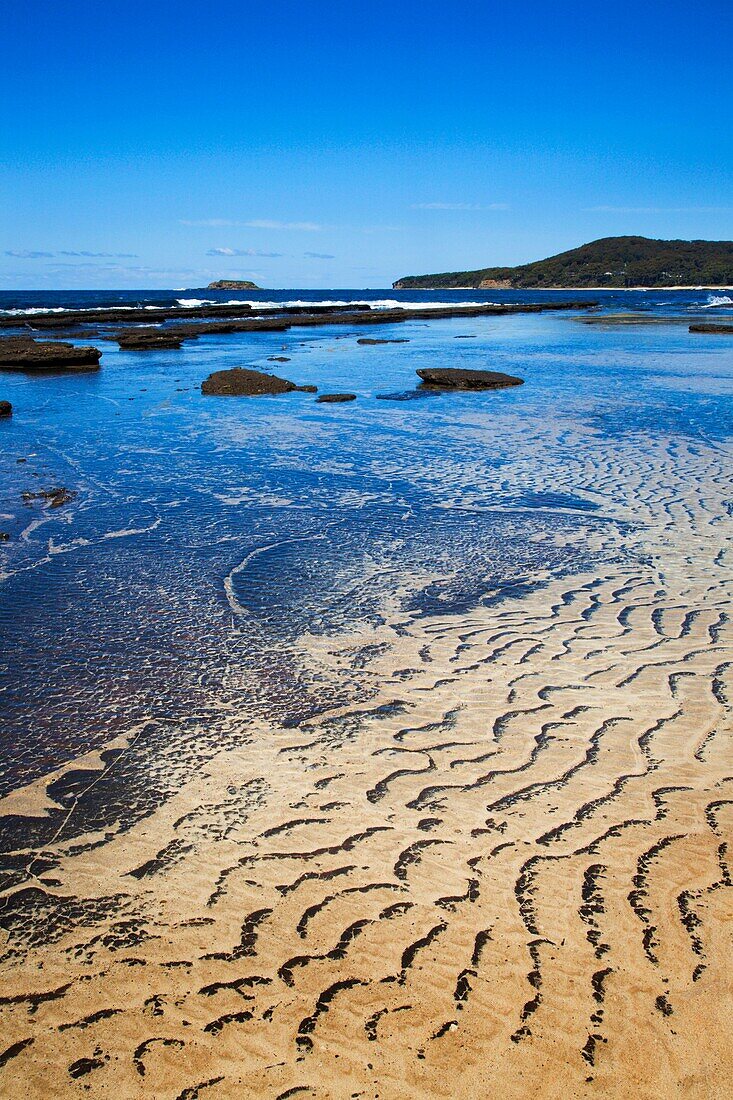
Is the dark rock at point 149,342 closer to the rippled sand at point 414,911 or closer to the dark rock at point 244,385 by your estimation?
the dark rock at point 244,385

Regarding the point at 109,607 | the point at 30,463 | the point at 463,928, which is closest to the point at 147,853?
the point at 463,928

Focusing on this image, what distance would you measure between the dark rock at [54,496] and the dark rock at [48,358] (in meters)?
19.4

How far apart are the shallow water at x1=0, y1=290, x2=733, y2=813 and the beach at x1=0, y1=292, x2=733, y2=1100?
0.05m

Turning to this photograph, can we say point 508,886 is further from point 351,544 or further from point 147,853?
point 351,544

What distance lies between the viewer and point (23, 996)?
2.98 metres

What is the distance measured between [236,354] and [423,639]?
29422 mm

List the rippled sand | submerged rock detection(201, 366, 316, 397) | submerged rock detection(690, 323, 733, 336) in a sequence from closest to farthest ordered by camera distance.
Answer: the rippled sand
submerged rock detection(201, 366, 316, 397)
submerged rock detection(690, 323, 733, 336)

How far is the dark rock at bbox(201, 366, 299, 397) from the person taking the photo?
21281 millimetres

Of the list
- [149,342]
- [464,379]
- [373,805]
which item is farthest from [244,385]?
[373,805]

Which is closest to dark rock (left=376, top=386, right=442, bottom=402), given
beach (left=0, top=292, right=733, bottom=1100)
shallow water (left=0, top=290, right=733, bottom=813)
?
shallow water (left=0, top=290, right=733, bottom=813)

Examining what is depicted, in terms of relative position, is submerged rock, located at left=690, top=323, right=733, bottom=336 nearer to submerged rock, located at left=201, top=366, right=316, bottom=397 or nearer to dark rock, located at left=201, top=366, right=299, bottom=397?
submerged rock, located at left=201, top=366, right=316, bottom=397

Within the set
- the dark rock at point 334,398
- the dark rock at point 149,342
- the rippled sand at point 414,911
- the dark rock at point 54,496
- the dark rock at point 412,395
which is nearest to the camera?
Answer: the rippled sand at point 414,911

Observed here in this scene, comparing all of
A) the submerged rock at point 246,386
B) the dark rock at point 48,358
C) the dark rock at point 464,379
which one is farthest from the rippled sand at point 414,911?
the dark rock at point 48,358

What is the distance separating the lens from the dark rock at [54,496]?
1042 centimetres
